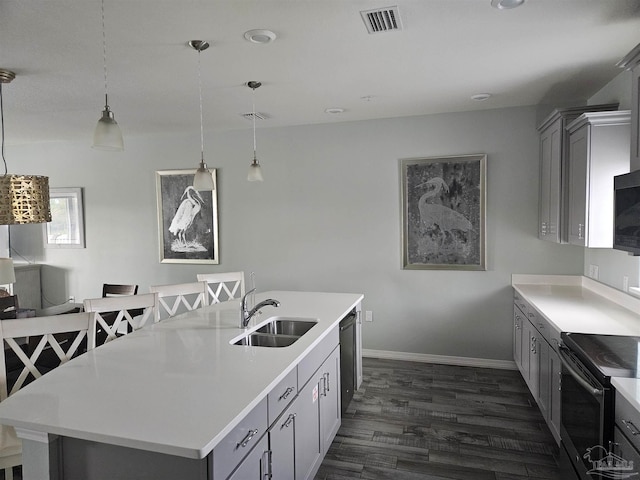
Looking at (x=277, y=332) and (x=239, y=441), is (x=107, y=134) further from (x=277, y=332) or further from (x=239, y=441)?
(x=277, y=332)

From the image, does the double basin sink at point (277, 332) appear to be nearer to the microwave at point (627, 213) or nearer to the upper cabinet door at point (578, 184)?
Answer: the microwave at point (627, 213)

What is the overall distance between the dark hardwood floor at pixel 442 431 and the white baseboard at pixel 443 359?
0.13 metres

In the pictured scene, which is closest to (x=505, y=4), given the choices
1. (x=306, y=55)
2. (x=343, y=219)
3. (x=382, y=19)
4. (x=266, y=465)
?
(x=382, y=19)

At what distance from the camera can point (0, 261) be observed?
330 cm

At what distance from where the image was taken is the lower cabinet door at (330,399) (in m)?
2.57

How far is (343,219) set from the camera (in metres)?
4.80

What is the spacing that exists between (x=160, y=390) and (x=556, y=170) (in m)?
3.42

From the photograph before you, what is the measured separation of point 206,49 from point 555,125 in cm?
285

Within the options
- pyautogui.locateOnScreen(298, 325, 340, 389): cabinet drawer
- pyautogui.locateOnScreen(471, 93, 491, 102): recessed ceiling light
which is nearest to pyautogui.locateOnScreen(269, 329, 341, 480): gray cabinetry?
pyautogui.locateOnScreen(298, 325, 340, 389): cabinet drawer

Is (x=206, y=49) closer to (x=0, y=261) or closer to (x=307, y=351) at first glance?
(x=307, y=351)

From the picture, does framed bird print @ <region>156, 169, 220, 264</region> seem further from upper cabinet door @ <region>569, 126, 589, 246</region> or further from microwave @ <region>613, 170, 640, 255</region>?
microwave @ <region>613, 170, 640, 255</region>

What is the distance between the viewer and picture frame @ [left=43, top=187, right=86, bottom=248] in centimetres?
589

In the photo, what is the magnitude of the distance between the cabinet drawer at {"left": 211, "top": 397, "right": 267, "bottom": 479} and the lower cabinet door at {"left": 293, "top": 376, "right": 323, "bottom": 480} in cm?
42

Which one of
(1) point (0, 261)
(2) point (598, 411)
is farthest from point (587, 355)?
(1) point (0, 261)
